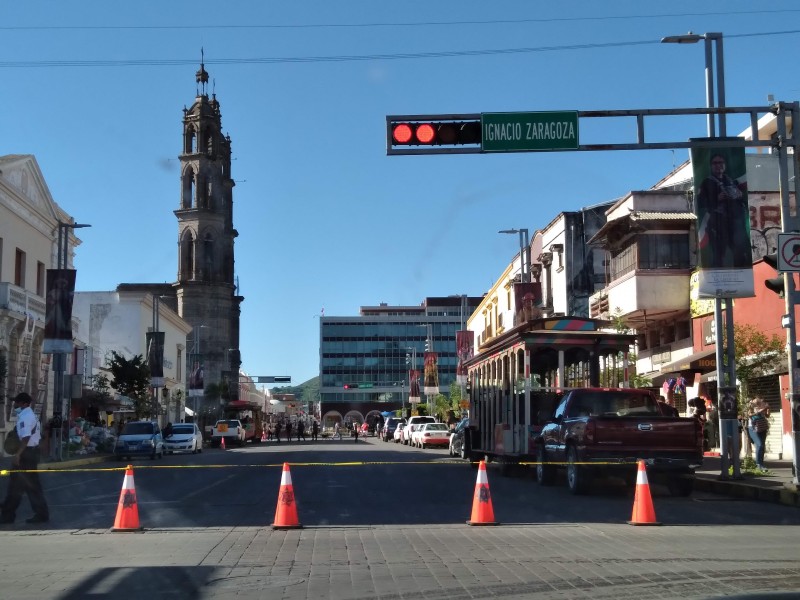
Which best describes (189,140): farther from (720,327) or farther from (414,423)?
(720,327)

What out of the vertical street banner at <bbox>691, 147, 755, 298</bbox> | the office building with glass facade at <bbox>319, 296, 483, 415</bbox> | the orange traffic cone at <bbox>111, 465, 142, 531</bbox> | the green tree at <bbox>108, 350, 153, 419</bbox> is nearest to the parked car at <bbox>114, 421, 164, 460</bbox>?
the green tree at <bbox>108, 350, 153, 419</bbox>

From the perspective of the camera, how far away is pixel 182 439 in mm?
46688

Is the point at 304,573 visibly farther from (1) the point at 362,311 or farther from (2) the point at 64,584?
(1) the point at 362,311

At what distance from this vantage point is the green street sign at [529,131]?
16.2 meters

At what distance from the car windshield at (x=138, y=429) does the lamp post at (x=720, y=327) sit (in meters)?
26.3

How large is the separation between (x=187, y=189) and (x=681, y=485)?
4085 inches

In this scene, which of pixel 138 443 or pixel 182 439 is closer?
pixel 138 443

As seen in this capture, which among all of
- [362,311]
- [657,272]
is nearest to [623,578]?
[657,272]

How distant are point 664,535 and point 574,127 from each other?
730cm

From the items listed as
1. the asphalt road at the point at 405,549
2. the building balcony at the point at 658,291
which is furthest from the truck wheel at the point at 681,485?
the building balcony at the point at 658,291

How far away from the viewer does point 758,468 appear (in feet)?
72.4

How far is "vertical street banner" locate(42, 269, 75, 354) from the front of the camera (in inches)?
1400

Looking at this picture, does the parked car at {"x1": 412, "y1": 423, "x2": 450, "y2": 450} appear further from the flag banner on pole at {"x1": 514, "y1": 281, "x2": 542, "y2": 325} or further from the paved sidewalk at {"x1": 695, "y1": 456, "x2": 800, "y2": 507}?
the paved sidewalk at {"x1": 695, "y1": 456, "x2": 800, "y2": 507}

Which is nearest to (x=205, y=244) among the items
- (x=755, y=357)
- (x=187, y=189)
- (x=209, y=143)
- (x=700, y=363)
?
(x=187, y=189)
